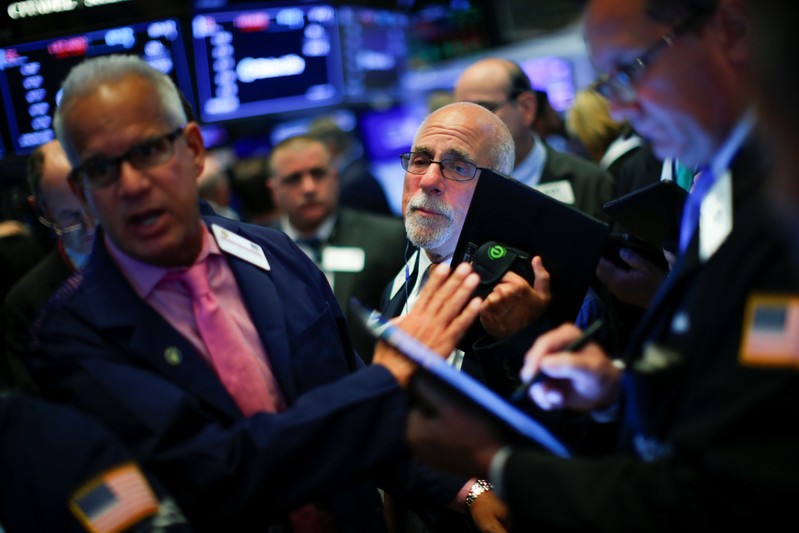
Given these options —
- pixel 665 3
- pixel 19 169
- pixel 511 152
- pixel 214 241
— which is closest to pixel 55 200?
pixel 19 169

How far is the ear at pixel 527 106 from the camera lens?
391 cm

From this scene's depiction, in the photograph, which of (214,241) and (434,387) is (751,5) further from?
(214,241)

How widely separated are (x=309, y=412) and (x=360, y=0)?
14.0ft

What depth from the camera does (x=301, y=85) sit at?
486 centimetres

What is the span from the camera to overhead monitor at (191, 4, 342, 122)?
4.50 meters

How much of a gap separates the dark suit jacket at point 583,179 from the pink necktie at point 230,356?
227 cm

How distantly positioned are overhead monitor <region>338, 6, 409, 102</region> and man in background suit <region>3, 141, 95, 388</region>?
234cm

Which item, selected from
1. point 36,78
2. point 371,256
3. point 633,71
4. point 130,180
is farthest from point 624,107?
point 36,78

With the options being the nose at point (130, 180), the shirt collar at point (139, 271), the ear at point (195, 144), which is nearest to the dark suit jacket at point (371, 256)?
the ear at point (195, 144)

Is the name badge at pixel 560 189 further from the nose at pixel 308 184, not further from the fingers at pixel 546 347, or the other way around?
the fingers at pixel 546 347

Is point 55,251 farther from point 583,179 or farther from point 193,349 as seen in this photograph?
point 583,179

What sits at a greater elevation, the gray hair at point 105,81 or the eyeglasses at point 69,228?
the gray hair at point 105,81

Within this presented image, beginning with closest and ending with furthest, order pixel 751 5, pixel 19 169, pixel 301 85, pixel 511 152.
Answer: pixel 751 5 → pixel 511 152 → pixel 19 169 → pixel 301 85

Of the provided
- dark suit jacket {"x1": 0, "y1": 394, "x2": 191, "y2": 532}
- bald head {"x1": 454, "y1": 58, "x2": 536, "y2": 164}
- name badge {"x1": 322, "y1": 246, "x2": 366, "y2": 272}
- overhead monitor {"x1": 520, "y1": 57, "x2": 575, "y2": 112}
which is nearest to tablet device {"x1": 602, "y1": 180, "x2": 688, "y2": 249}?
dark suit jacket {"x1": 0, "y1": 394, "x2": 191, "y2": 532}
